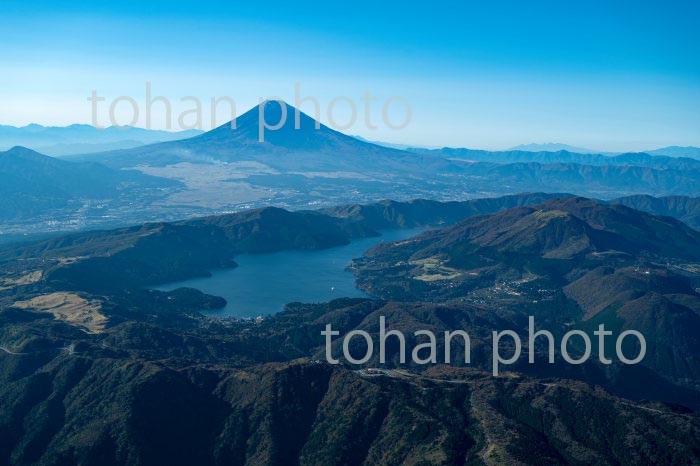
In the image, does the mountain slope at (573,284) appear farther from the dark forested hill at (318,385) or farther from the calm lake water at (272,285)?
the calm lake water at (272,285)

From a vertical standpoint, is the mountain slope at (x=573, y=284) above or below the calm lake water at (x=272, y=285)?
above

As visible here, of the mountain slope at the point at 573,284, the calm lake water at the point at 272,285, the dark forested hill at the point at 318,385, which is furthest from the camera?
the calm lake water at the point at 272,285

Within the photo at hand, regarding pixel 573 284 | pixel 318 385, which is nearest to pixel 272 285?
pixel 573 284

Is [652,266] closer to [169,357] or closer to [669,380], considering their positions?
[669,380]

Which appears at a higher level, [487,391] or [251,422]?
[487,391]

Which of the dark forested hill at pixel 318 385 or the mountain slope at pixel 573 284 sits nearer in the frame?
the dark forested hill at pixel 318 385

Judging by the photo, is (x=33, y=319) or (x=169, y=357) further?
(x=33, y=319)

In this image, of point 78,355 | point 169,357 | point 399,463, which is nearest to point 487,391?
point 399,463

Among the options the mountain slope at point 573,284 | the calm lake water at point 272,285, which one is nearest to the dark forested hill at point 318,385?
the mountain slope at point 573,284
